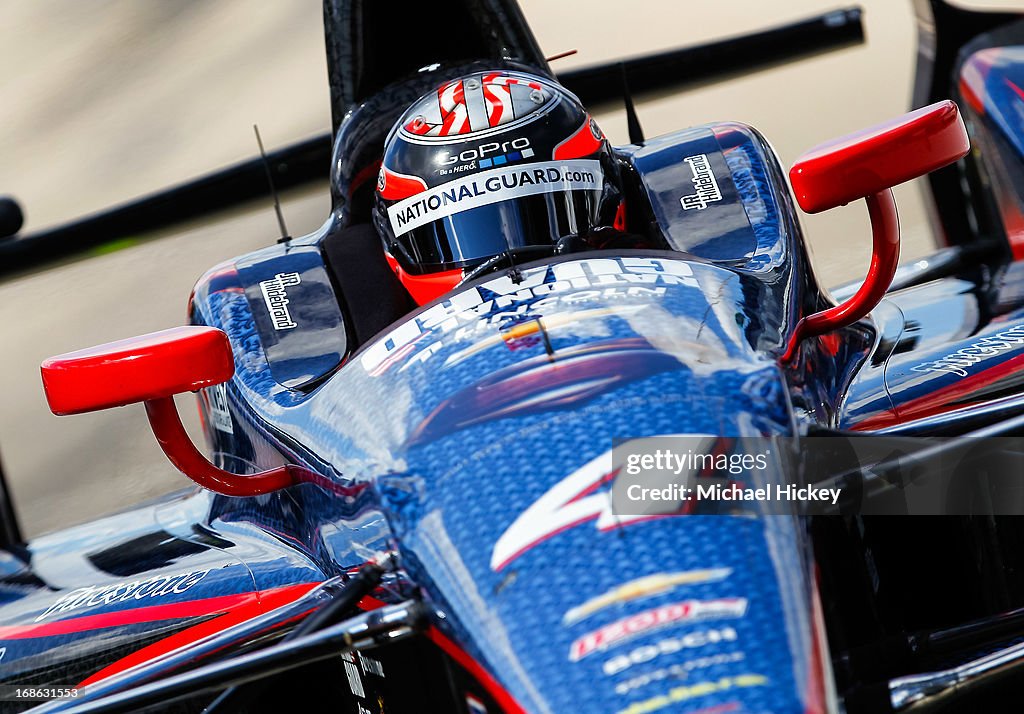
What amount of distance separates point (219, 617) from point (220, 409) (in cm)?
66

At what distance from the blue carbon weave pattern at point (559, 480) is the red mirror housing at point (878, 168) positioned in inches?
7.3

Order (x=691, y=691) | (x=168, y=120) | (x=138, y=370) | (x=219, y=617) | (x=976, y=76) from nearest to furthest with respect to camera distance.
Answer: (x=691, y=691), (x=138, y=370), (x=219, y=617), (x=976, y=76), (x=168, y=120)

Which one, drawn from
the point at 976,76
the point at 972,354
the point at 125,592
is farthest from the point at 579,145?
the point at 976,76

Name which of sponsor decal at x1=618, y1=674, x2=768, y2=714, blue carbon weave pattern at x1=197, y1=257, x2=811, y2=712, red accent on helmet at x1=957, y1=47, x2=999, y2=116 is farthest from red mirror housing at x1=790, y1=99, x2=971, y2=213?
red accent on helmet at x1=957, y1=47, x2=999, y2=116

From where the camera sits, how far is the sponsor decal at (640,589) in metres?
1.17

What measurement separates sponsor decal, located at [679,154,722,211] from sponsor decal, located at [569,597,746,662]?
1.38 meters

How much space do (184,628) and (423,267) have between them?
771mm

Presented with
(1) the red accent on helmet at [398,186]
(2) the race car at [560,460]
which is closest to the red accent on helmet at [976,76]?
(2) the race car at [560,460]

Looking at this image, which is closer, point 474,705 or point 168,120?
point 474,705

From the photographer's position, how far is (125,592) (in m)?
2.12

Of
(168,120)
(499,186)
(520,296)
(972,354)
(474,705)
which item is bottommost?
(972,354)

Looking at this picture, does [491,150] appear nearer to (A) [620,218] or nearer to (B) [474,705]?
(A) [620,218]

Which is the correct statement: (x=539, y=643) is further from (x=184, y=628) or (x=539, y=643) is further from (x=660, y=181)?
(x=660, y=181)

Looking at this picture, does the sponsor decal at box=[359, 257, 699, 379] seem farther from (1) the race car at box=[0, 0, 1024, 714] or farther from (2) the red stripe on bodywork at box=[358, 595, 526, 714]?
(2) the red stripe on bodywork at box=[358, 595, 526, 714]
